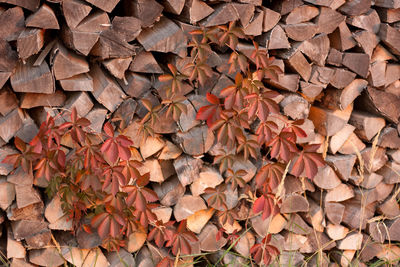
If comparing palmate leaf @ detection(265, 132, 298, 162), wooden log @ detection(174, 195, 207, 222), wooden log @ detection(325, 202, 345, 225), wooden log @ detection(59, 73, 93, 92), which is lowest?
wooden log @ detection(325, 202, 345, 225)

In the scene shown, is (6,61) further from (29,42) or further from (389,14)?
(389,14)

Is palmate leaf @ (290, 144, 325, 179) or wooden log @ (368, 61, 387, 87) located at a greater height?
wooden log @ (368, 61, 387, 87)

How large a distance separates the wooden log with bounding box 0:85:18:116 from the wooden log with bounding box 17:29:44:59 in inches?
6.8

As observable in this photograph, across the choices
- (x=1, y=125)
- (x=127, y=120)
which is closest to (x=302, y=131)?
(x=127, y=120)

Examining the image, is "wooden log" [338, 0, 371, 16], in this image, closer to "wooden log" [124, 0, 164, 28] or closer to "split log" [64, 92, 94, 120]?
"wooden log" [124, 0, 164, 28]

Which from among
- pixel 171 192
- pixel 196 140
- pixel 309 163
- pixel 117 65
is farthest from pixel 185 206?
pixel 117 65

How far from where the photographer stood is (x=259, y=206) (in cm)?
190

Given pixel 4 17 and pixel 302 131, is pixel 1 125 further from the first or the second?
pixel 302 131

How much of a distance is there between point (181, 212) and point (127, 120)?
465mm

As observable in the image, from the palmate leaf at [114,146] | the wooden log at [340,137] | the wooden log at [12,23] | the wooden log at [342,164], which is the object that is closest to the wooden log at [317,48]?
the wooden log at [340,137]

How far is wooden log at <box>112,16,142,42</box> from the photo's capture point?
1621mm

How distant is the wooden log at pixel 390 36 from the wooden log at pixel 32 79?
4.65ft

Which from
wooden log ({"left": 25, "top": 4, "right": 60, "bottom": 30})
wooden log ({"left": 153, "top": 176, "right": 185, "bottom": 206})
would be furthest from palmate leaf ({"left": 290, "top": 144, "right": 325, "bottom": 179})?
wooden log ({"left": 25, "top": 4, "right": 60, "bottom": 30})

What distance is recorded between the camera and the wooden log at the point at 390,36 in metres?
1.99
